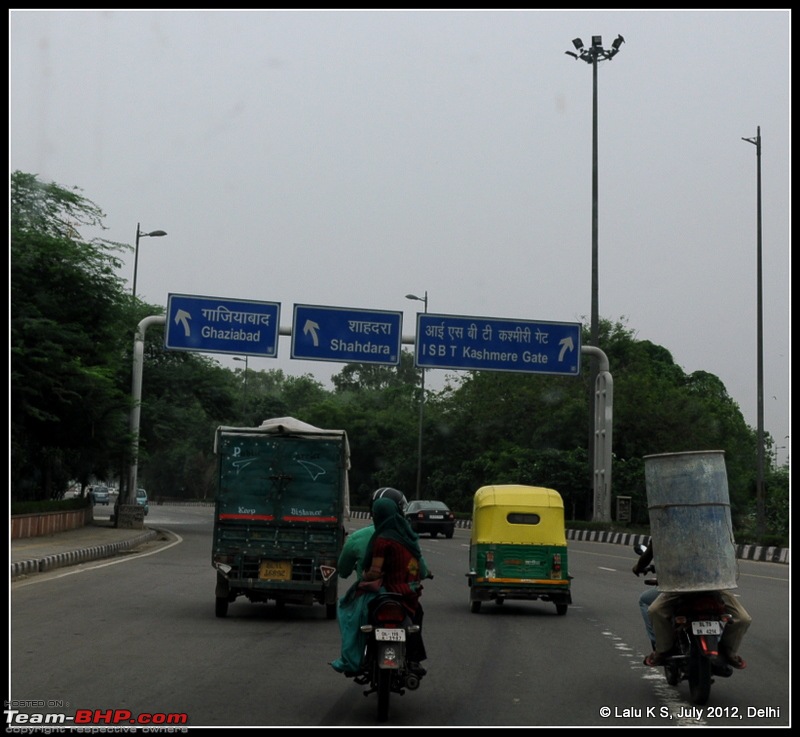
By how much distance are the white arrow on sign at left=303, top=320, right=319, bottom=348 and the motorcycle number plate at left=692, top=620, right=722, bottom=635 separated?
21790mm

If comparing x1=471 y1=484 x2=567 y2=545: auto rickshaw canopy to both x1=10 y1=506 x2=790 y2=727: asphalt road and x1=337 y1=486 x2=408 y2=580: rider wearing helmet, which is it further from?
x1=337 y1=486 x2=408 y2=580: rider wearing helmet

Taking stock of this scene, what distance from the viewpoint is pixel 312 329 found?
1176 inches

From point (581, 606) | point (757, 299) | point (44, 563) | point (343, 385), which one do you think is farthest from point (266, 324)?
point (343, 385)

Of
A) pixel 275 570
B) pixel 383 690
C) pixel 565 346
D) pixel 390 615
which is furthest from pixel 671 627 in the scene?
pixel 565 346

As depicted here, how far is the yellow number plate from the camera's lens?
1524 cm

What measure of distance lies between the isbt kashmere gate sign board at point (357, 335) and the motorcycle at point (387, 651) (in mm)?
21499

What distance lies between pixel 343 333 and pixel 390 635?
72.2 ft

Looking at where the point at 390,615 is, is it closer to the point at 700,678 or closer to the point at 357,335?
the point at 700,678

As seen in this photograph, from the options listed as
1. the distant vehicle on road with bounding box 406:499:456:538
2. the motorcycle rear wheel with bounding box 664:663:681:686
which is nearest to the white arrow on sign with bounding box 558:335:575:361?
the distant vehicle on road with bounding box 406:499:456:538

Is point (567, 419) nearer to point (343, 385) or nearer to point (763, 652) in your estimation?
point (763, 652)

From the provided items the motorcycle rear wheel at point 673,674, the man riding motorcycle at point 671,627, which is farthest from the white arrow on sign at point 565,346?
the motorcycle rear wheel at point 673,674

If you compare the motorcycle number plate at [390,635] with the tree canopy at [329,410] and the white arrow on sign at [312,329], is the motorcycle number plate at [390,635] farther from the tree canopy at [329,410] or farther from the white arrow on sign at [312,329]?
the tree canopy at [329,410]

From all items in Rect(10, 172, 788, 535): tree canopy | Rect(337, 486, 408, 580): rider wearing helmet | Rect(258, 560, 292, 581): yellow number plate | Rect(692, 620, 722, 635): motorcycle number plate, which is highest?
Rect(10, 172, 788, 535): tree canopy

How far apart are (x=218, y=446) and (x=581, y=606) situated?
19.3 feet
